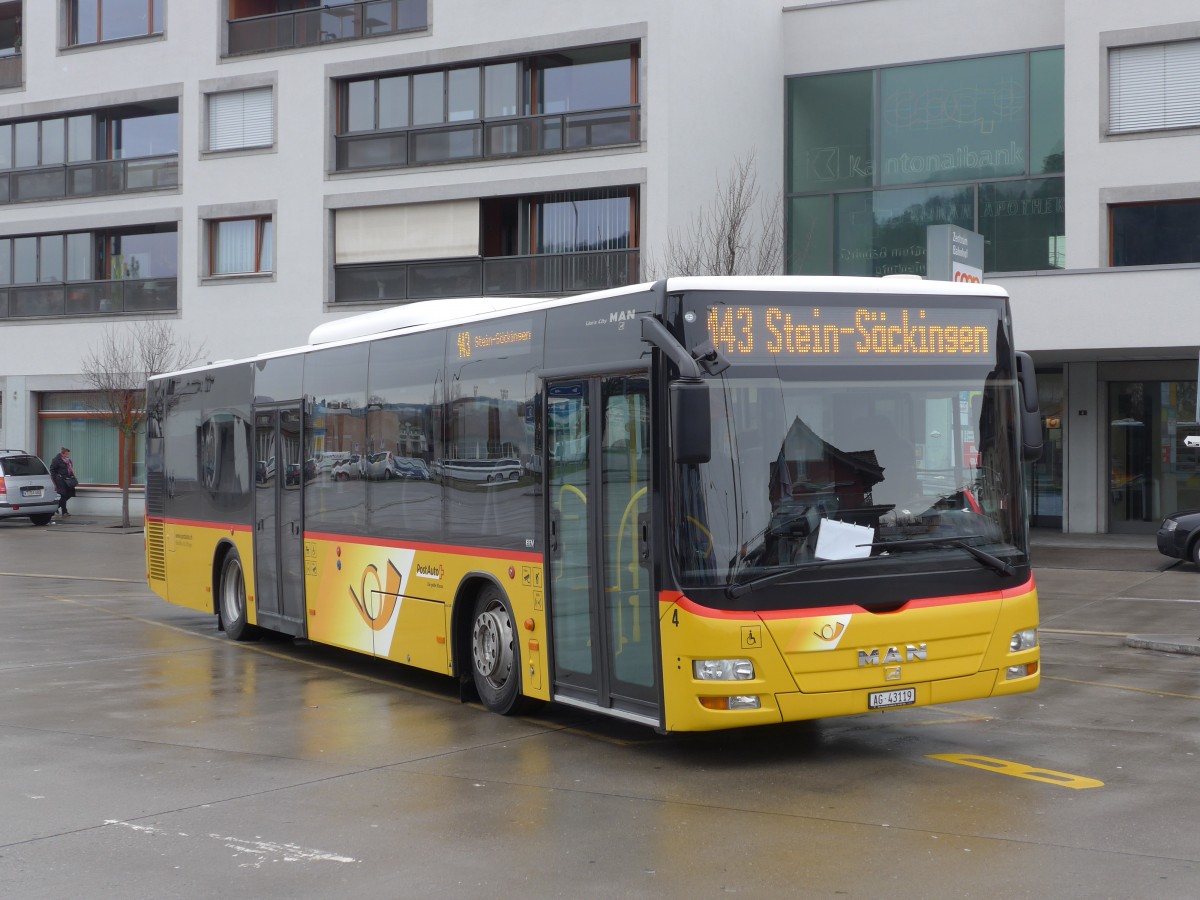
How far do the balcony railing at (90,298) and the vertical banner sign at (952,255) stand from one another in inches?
991

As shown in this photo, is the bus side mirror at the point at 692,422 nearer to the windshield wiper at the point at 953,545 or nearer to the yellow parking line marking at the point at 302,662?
the windshield wiper at the point at 953,545

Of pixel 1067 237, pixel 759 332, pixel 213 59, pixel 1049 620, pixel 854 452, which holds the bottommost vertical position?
pixel 1049 620

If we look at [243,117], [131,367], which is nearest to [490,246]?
[243,117]

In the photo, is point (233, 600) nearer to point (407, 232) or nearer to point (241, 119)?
point (407, 232)

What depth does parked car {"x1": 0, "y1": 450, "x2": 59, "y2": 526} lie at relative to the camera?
35037mm

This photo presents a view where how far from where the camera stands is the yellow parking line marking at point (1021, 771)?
795cm

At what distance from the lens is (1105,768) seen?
27.5 feet

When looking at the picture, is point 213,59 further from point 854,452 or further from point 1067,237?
point 854,452

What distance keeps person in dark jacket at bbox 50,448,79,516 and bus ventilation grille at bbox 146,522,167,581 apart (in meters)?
20.9

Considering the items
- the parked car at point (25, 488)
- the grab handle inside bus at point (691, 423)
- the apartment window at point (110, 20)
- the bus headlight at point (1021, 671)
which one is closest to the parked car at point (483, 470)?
the grab handle inside bus at point (691, 423)

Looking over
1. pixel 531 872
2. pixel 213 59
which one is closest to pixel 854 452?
pixel 531 872

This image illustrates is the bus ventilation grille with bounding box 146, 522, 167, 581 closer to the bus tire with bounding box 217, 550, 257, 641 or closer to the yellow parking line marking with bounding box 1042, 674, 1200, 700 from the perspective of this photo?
the bus tire with bounding box 217, 550, 257, 641

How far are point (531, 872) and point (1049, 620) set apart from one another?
11497 millimetres

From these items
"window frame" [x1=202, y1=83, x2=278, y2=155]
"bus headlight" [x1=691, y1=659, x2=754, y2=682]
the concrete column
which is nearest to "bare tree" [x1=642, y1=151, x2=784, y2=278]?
the concrete column
